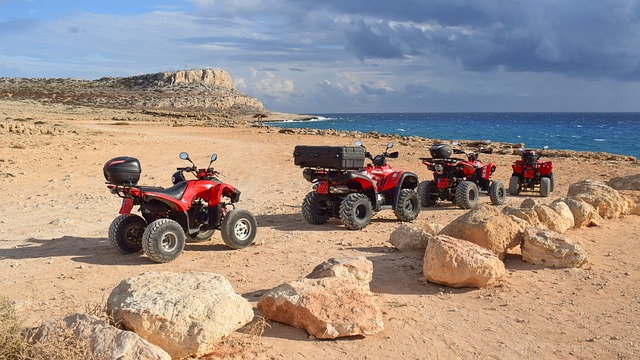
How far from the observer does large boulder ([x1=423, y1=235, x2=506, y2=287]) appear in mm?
6820

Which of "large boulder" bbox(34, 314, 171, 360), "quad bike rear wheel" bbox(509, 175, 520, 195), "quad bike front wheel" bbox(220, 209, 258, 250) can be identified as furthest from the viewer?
"quad bike rear wheel" bbox(509, 175, 520, 195)

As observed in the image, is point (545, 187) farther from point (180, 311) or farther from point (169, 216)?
point (180, 311)

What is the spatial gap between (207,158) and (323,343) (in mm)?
17900

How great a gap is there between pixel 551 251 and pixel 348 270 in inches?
120

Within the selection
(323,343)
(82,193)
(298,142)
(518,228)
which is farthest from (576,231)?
(298,142)

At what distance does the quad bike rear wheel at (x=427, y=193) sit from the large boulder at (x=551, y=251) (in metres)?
5.28

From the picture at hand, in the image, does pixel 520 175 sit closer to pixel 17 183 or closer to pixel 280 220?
pixel 280 220

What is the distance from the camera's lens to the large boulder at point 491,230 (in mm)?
7828

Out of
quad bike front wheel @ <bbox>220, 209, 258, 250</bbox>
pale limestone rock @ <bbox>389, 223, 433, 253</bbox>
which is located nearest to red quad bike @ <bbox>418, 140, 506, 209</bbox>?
pale limestone rock @ <bbox>389, 223, 433, 253</bbox>

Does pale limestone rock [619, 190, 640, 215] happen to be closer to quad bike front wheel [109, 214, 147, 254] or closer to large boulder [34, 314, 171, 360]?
quad bike front wheel [109, 214, 147, 254]

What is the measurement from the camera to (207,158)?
891 inches

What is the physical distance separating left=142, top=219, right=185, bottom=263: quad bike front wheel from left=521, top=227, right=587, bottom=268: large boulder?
4.74 metres

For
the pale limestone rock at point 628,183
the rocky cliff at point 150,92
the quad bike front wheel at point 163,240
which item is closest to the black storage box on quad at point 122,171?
the quad bike front wheel at point 163,240

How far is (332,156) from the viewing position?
10227 millimetres
